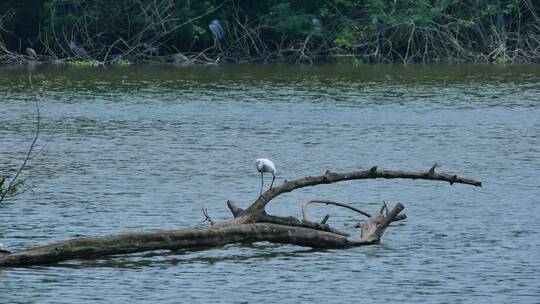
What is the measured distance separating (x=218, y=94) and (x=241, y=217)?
96.3ft

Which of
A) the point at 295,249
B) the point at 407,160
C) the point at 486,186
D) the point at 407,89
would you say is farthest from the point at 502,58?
the point at 295,249

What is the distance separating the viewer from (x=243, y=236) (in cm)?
1938

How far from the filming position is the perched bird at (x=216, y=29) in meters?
63.8

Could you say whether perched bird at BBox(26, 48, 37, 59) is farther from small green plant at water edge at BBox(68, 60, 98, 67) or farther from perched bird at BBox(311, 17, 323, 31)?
perched bird at BBox(311, 17, 323, 31)

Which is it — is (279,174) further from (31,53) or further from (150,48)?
(31,53)

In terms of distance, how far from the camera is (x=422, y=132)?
37.5 metres

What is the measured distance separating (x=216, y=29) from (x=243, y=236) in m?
45.1

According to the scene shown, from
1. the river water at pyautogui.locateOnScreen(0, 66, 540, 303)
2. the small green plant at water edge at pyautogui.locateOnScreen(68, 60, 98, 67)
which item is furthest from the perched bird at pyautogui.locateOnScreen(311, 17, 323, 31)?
the small green plant at water edge at pyautogui.locateOnScreen(68, 60, 98, 67)

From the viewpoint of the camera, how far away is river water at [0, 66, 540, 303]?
18.1m

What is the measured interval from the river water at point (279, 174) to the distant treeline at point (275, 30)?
643 cm

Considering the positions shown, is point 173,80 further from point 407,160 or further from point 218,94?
point 407,160

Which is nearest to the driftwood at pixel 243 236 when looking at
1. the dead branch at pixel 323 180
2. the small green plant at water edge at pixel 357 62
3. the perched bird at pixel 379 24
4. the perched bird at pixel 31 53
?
the dead branch at pixel 323 180

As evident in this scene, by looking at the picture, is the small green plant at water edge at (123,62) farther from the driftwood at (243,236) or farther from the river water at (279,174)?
the driftwood at (243,236)

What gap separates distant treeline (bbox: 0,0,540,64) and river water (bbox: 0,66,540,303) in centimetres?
643
